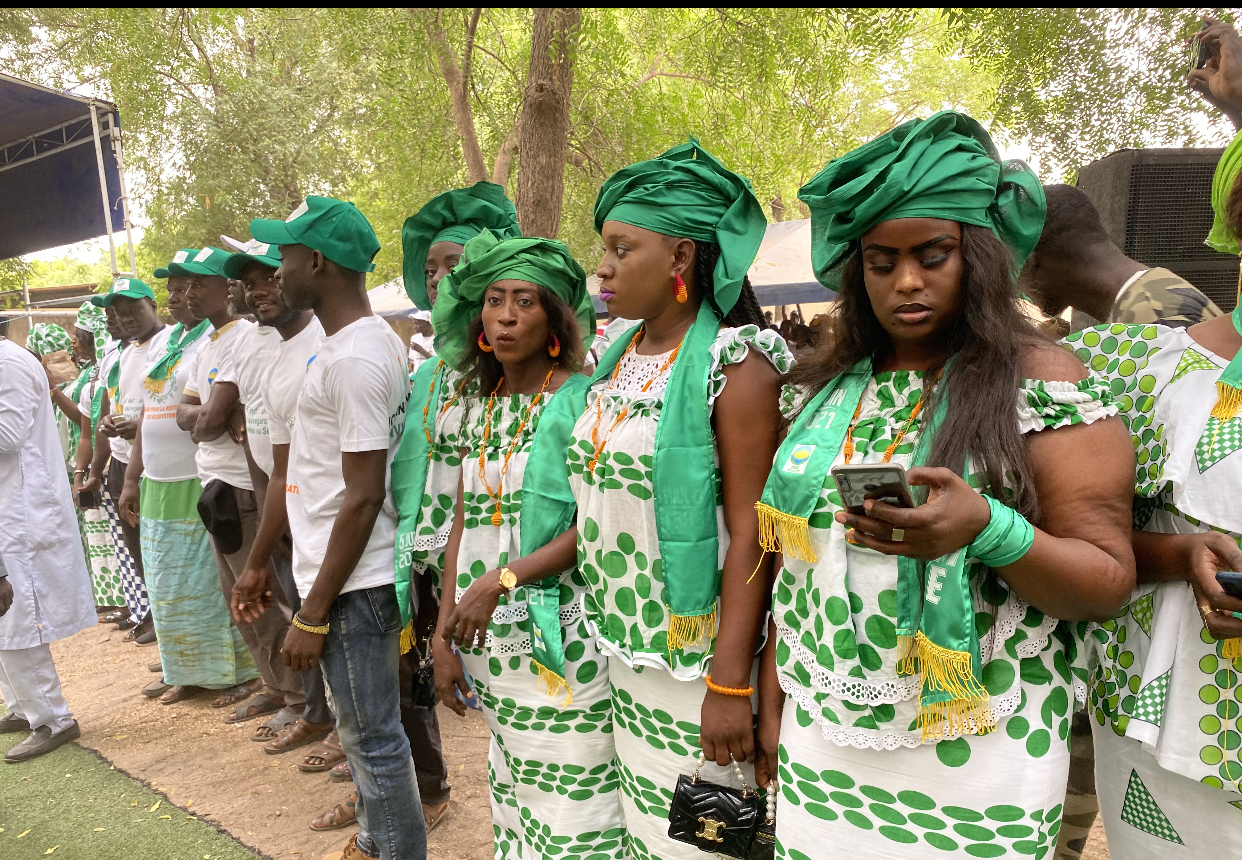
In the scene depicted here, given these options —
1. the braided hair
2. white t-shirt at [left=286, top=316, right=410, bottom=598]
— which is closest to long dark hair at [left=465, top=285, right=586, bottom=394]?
white t-shirt at [left=286, top=316, right=410, bottom=598]

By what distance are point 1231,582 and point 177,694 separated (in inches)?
220

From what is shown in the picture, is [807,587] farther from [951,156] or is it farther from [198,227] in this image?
[198,227]

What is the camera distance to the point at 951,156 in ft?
5.06

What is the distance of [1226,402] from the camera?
1.57 meters

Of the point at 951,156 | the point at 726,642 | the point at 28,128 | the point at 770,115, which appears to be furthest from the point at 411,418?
the point at 28,128

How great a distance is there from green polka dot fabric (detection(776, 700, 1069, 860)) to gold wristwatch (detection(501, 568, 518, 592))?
35.1 inches

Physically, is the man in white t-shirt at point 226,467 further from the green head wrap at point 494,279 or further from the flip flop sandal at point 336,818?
the green head wrap at point 494,279

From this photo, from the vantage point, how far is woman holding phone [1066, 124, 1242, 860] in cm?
154

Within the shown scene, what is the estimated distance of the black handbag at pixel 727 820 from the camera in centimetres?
184

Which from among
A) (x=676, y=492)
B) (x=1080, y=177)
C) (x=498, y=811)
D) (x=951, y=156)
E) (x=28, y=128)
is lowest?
(x=498, y=811)

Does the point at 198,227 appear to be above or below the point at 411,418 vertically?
above

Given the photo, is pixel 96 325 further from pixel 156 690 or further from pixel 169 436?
pixel 156 690

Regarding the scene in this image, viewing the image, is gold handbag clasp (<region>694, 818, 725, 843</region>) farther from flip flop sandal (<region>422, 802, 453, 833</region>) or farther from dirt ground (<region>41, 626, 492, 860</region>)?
flip flop sandal (<region>422, 802, 453, 833</region>)

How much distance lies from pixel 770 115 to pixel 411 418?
5583 millimetres
